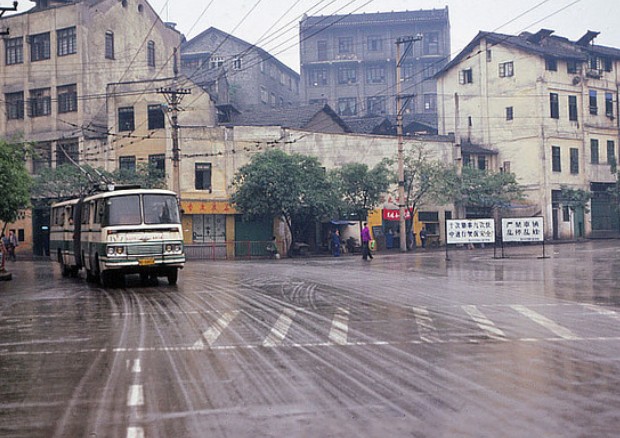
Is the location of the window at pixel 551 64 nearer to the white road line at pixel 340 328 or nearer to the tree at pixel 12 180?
the tree at pixel 12 180

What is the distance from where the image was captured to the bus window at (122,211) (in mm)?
17734

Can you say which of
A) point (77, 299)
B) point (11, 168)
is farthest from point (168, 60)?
point (77, 299)

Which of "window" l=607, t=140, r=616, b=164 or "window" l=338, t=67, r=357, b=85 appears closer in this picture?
"window" l=607, t=140, r=616, b=164

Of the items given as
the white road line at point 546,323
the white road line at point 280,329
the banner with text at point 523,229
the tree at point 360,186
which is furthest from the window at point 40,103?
the white road line at point 546,323

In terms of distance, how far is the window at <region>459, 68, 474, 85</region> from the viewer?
56875 mm

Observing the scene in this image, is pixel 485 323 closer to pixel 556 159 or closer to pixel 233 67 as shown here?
pixel 556 159

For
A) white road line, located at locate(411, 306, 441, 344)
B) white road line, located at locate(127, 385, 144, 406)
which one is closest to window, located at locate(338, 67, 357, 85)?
white road line, located at locate(411, 306, 441, 344)

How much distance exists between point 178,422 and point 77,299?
1097 centimetres

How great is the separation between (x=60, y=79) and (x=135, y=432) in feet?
152

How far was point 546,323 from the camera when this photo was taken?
1044 centimetres

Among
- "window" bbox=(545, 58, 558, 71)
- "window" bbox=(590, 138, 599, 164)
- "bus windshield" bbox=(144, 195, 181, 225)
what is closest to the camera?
"bus windshield" bbox=(144, 195, 181, 225)

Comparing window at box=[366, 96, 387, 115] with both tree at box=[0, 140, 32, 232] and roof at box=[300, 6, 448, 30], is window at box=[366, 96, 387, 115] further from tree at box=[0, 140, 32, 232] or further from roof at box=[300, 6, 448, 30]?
tree at box=[0, 140, 32, 232]

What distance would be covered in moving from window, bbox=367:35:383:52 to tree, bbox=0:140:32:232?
64631 mm

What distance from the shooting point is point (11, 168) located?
21625 mm
